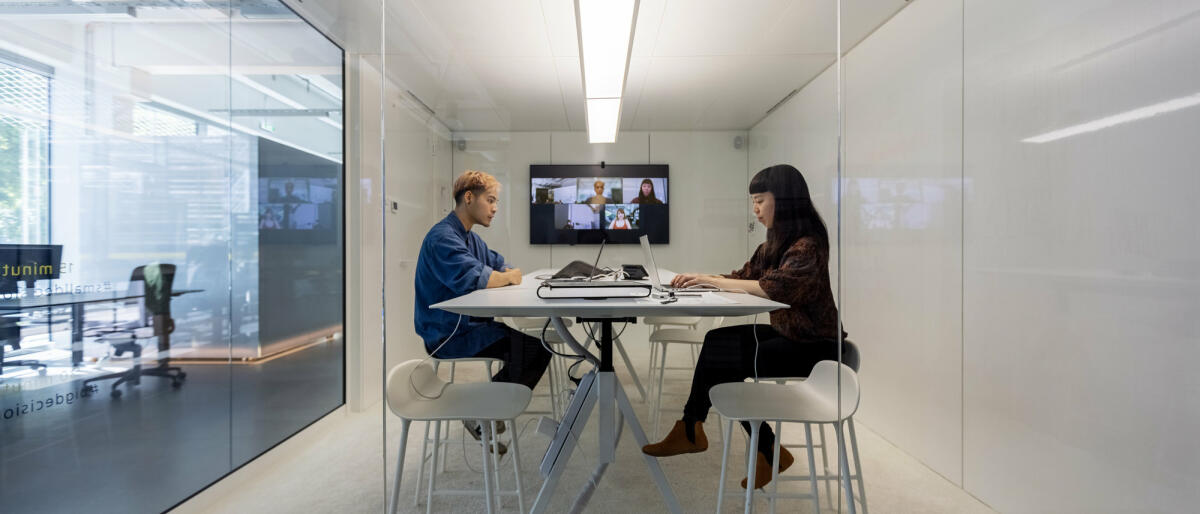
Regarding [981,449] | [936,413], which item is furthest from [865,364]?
[981,449]

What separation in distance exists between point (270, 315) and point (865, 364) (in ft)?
9.55

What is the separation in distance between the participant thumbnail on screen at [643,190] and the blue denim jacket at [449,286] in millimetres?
612

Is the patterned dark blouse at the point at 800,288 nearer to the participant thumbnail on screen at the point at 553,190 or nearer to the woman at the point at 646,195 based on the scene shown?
the woman at the point at 646,195

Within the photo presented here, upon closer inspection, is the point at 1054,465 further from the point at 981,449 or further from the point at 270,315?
the point at 270,315

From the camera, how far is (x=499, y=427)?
1735mm

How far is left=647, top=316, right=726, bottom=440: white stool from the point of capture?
1.71 meters

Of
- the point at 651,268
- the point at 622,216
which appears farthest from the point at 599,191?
the point at 651,268

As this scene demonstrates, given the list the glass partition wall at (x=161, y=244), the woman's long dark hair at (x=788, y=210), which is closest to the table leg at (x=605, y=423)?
the woman's long dark hair at (x=788, y=210)

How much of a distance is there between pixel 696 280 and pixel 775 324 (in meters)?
0.32

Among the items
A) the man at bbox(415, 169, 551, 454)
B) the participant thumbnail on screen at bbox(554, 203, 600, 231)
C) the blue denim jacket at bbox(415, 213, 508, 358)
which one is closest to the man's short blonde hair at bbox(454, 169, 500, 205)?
the man at bbox(415, 169, 551, 454)

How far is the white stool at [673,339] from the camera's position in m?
1.71

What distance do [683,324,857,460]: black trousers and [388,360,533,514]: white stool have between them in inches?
24.8

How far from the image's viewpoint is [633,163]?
1816 millimetres

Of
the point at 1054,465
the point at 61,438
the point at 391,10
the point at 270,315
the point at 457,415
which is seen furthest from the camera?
the point at 270,315
